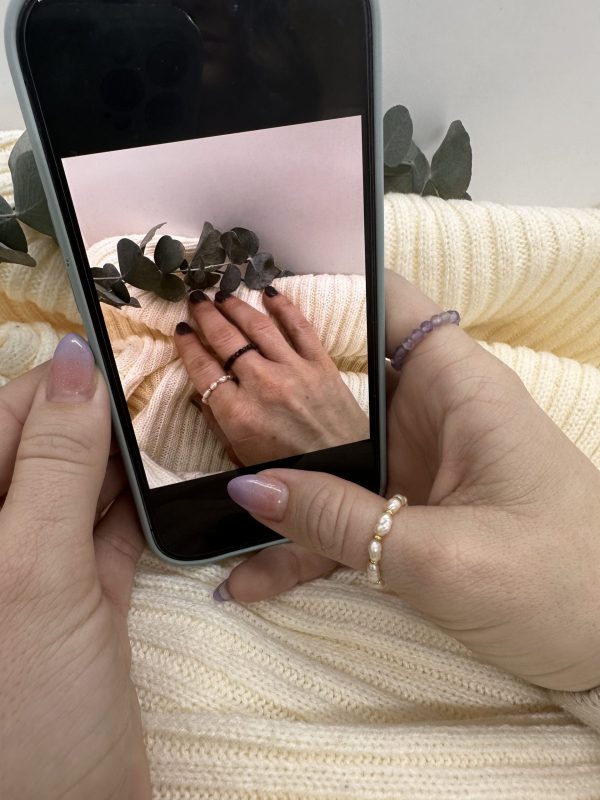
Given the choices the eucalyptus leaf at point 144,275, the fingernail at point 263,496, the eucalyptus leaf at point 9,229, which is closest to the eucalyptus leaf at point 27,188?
the eucalyptus leaf at point 9,229

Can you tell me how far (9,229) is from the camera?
43 centimetres

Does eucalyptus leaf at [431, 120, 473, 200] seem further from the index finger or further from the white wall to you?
the index finger

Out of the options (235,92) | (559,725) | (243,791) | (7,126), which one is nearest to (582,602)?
(559,725)

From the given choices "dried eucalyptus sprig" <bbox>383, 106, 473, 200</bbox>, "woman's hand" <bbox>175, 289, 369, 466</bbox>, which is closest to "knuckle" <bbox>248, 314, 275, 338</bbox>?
"woman's hand" <bbox>175, 289, 369, 466</bbox>

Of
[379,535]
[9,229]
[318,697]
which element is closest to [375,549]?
[379,535]

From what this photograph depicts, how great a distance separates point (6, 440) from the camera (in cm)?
37

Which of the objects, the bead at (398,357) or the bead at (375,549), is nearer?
the bead at (375,549)

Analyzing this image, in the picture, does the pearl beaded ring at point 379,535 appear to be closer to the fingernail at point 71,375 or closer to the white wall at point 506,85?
the fingernail at point 71,375

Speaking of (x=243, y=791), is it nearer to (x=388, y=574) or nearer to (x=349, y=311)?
(x=388, y=574)

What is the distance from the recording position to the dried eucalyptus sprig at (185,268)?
36 centimetres

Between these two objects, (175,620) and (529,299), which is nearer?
(175,620)

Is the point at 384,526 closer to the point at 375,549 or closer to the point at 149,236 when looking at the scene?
the point at 375,549

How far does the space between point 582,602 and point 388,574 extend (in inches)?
4.5

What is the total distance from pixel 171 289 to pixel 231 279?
39 mm
